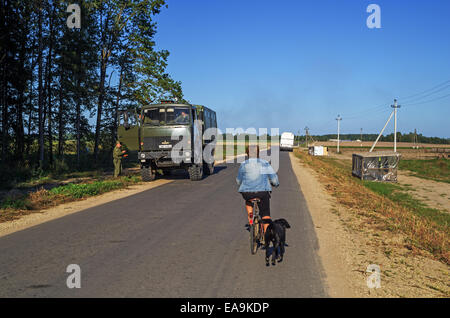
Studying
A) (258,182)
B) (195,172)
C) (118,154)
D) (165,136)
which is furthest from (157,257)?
(118,154)

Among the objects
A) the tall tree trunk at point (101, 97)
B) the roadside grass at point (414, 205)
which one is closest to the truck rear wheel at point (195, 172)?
the roadside grass at point (414, 205)

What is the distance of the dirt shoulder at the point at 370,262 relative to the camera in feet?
14.4

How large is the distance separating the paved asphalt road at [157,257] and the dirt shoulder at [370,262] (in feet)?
0.85

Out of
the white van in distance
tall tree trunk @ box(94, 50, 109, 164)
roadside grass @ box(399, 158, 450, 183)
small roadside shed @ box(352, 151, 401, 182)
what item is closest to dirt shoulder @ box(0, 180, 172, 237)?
tall tree trunk @ box(94, 50, 109, 164)

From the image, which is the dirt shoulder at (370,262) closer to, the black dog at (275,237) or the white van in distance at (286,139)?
the black dog at (275,237)

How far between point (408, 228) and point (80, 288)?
703 cm

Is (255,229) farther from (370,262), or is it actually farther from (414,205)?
(414,205)

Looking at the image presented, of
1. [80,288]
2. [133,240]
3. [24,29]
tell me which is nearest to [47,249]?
[133,240]

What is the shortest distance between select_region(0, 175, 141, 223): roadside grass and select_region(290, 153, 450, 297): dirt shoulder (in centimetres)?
782

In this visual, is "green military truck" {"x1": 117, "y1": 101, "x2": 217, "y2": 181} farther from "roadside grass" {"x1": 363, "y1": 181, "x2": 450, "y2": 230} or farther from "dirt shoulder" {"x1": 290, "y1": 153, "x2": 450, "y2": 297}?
"roadside grass" {"x1": 363, "y1": 181, "x2": 450, "y2": 230}

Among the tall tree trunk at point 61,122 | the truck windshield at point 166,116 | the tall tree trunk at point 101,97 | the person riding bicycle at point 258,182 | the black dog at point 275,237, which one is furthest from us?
the tall tree trunk at point 101,97

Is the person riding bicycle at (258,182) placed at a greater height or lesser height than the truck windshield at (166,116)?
lesser
